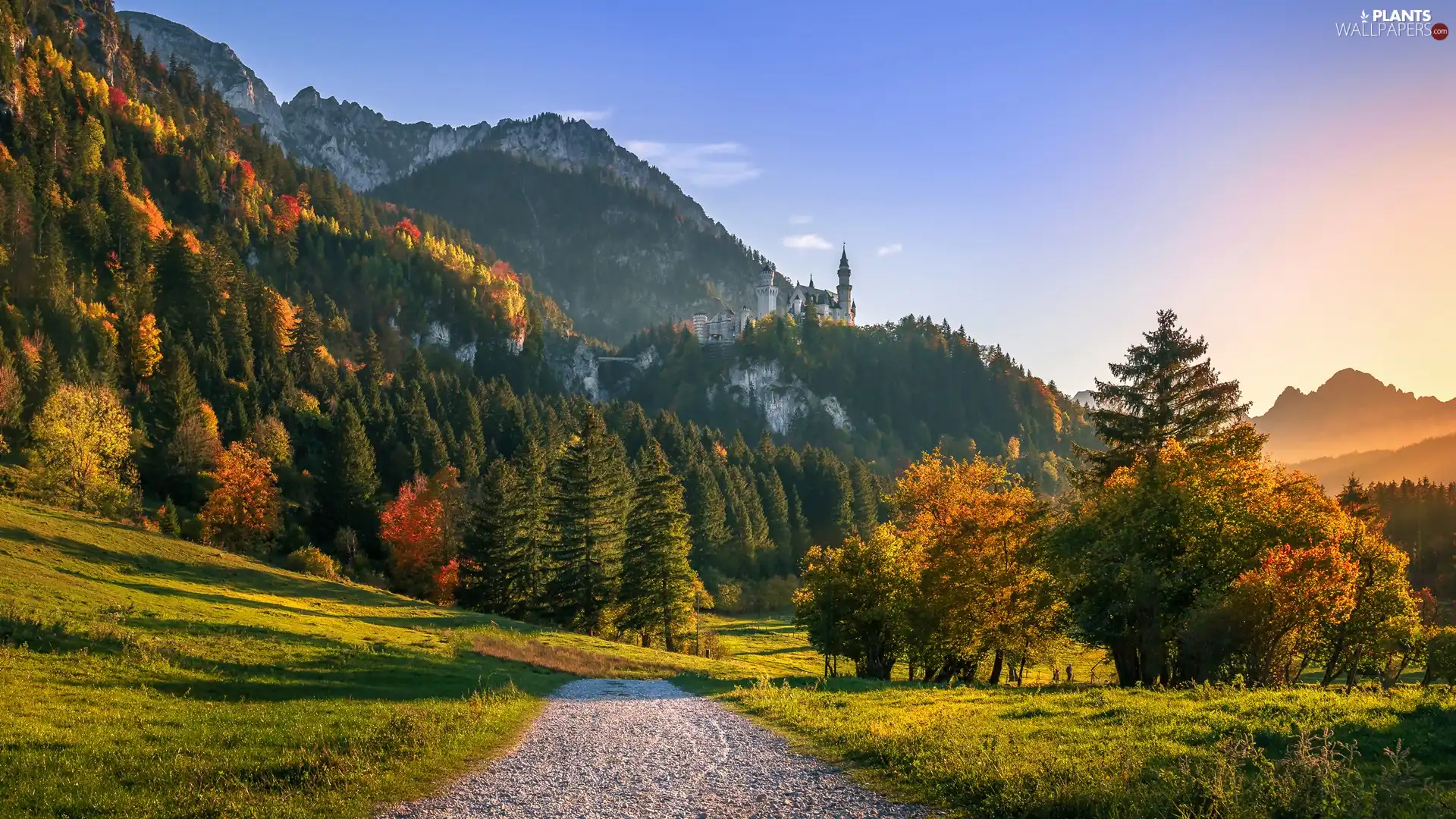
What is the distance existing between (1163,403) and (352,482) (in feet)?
300

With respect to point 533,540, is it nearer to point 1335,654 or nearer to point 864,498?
point 1335,654

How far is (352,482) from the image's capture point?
95.6 meters

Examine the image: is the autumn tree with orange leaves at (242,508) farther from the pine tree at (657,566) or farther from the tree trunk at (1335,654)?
the tree trunk at (1335,654)

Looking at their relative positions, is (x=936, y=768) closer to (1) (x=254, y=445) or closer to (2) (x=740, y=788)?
(2) (x=740, y=788)

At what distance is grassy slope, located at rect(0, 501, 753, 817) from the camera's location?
498 inches

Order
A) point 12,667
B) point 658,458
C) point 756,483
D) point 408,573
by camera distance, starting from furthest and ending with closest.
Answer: point 756,483
point 408,573
point 658,458
point 12,667

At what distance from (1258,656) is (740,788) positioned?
2280 cm

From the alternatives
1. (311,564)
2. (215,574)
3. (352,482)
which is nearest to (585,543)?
(215,574)

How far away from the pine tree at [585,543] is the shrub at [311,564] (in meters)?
20.7

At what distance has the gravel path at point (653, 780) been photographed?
12.1m

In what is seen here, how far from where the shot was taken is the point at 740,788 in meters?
13.5

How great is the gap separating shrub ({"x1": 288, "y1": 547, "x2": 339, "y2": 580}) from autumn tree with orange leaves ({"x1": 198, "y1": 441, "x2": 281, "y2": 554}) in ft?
29.0

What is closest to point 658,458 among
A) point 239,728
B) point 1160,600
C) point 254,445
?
point 1160,600

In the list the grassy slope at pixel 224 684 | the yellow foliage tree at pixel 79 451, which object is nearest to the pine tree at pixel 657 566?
the grassy slope at pixel 224 684
